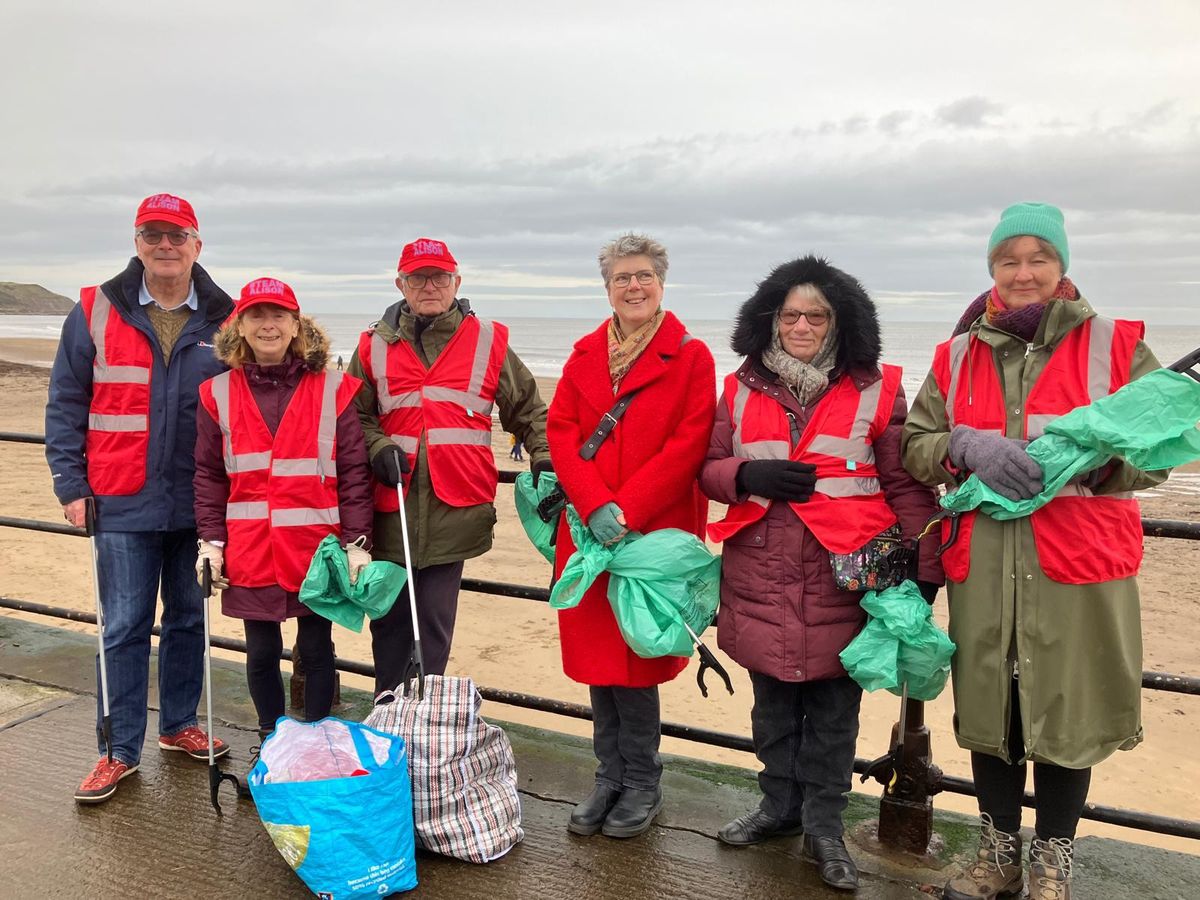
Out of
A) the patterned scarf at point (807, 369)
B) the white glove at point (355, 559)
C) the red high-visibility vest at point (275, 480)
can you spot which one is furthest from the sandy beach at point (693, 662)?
the patterned scarf at point (807, 369)

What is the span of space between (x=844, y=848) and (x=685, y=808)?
21.5 inches

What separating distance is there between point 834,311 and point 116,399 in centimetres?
243

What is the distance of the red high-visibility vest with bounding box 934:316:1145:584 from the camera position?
2305mm

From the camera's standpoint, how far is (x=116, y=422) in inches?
127

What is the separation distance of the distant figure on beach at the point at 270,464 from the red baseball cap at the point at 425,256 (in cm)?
40

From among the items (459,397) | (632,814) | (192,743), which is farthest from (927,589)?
(192,743)

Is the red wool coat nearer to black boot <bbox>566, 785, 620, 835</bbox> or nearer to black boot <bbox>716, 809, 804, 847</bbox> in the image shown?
black boot <bbox>566, 785, 620, 835</bbox>

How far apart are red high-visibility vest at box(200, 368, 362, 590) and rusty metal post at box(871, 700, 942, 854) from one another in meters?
1.95

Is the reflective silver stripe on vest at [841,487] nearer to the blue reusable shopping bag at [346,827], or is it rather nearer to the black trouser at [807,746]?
the black trouser at [807,746]

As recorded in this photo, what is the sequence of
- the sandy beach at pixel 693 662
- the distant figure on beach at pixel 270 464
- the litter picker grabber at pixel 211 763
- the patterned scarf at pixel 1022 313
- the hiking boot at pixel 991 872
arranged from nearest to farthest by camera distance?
the patterned scarf at pixel 1022 313, the hiking boot at pixel 991 872, the litter picker grabber at pixel 211 763, the distant figure on beach at pixel 270 464, the sandy beach at pixel 693 662

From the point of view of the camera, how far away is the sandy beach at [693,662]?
5723mm

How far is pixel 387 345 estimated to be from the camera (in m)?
3.28

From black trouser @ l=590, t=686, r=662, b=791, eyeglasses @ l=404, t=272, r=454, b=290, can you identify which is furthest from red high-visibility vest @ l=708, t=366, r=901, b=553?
eyeglasses @ l=404, t=272, r=454, b=290

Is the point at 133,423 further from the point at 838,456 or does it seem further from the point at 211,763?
the point at 838,456
